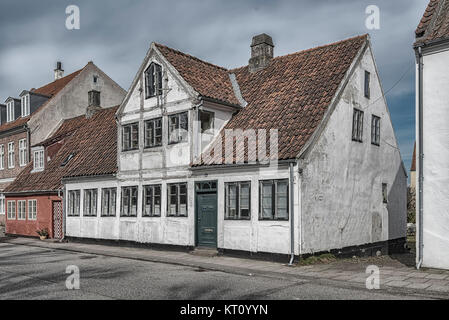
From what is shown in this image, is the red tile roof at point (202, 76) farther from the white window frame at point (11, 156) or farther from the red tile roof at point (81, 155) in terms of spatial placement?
the white window frame at point (11, 156)

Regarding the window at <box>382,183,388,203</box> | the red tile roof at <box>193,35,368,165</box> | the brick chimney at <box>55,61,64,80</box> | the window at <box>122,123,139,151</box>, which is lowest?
the window at <box>382,183,388,203</box>

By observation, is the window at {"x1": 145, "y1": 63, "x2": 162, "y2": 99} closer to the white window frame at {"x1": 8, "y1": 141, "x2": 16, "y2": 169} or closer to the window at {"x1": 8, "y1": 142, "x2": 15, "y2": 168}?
the white window frame at {"x1": 8, "y1": 141, "x2": 16, "y2": 169}

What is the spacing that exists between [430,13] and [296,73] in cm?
593

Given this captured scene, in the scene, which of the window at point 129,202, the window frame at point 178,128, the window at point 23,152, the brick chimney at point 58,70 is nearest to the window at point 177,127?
the window frame at point 178,128

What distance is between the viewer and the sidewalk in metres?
10.7

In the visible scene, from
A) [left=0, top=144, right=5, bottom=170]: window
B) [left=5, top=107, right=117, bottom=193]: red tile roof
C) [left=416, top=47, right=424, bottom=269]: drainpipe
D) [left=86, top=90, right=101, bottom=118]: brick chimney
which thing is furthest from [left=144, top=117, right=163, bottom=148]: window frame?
[left=0, top=144, right=5, bottom=170]: window

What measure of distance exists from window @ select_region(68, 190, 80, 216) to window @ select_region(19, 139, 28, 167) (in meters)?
9.64

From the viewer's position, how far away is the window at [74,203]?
75.7ft

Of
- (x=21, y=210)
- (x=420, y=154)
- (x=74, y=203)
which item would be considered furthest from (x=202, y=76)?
(x=21, y=210)

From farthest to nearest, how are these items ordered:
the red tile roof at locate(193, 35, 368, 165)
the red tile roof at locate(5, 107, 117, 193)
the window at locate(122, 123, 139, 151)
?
1. the red tile roof at locate(5, 107, 117, 193)
2. the window at locate(122, 123, 139, 151)
3. the red tile roof at locate(193, 35, 368, 165)

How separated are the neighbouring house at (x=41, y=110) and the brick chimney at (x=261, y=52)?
42.1ft
